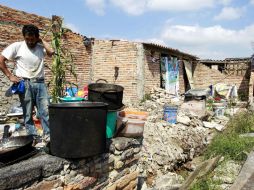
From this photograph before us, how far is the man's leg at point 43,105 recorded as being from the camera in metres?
4.18

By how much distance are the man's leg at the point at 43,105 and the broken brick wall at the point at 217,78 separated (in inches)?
583

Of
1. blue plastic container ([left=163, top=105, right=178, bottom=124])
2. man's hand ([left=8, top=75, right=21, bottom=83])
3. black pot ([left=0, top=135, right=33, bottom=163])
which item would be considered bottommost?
blue plastic container ([left=163, top=105, right=178, bottom=124])

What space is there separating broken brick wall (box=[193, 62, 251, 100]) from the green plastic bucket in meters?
14.8

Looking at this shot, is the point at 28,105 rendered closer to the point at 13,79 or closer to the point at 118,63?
the point at 13,79

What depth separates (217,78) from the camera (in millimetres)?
18469

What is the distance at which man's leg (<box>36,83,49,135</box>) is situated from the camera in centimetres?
418

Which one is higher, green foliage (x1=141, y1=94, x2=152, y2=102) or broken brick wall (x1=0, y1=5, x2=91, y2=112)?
broken brick wall (x1=0, y1=5, x2=91, y2=112)

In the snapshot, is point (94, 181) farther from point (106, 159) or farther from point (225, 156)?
point (225, 156)

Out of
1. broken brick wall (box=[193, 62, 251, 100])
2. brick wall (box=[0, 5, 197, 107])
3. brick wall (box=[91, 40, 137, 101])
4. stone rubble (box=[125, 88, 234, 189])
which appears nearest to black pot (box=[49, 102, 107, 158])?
stone rubble (box=[125, 88, 234, 189])

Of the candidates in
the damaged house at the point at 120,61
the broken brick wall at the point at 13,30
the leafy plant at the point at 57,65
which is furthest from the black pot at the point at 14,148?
the damaged house at the point at 120,61

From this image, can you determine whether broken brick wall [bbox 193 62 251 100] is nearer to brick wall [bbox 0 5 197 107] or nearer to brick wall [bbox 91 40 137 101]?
brick wall [bbox 0 5 197 107]

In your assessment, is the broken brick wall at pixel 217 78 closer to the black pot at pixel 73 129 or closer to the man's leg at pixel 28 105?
the man's leg at pixel 28 105

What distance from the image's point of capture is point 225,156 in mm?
5625

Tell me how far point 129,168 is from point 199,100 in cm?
769
